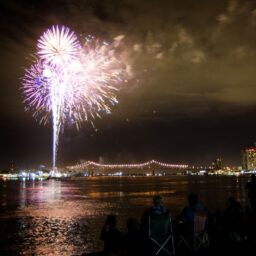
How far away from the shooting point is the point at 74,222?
28.5m

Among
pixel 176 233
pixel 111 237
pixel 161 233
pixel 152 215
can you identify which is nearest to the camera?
pixel 152 215

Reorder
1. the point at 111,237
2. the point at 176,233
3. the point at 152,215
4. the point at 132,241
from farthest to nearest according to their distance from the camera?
1. the point at 111,237
2. the point at 176,233
3. the point at 132,241
4. the point at 152,215

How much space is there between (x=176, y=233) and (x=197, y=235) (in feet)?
1.75

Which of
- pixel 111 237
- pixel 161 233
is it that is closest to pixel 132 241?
pixel 111 237

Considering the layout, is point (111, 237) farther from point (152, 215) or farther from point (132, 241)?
point (152, 215)

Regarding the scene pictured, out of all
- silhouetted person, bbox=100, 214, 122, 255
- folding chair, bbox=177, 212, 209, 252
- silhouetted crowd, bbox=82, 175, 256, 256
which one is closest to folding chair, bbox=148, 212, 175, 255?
silhouetted crowd, bbox=82, 175, 256, 256

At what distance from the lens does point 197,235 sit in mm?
8398

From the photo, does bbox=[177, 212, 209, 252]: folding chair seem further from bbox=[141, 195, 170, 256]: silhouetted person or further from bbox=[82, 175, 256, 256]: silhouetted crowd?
bbox=[141, 195, 170, 256]: silhouetted person

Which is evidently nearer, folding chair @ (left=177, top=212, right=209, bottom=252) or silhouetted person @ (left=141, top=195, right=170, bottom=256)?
silhouetted person @ (left=141, top=195, right=170, bottom=256)

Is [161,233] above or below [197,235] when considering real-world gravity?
above

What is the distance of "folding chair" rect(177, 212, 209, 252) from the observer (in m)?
8.26

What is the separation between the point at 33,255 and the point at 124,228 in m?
8.45

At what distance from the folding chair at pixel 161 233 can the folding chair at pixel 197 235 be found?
1.22 metres

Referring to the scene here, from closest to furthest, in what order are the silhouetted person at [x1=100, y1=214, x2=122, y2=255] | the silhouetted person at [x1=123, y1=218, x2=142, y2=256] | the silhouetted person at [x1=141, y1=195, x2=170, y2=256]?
the silhouetted person at [x1=141, y1=195, x2=170, y2=256], the silhouetted person at [x1=123, y1=218, x2=142, y2=256], the silhouetted person at [x1=100, y1=214, x2=122, y2=255]
